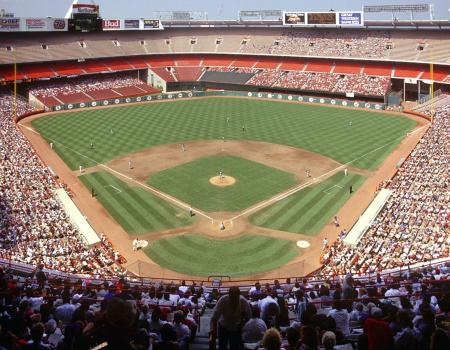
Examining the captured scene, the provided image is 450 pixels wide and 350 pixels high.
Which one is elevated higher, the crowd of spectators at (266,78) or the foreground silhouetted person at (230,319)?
the crowd of spectators at (266,78)

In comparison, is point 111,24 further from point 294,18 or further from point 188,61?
point 294,18

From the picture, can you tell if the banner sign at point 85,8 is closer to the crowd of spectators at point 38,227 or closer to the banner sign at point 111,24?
the banner sign at point 111,24

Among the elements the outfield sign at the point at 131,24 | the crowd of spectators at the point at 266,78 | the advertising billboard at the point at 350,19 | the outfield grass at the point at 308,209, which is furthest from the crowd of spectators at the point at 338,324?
the outfield sign at the point at 131,24

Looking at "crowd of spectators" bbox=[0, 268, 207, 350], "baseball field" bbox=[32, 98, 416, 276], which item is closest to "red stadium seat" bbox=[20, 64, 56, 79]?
"baseball field" bbox=[32, 98, 416, 276]

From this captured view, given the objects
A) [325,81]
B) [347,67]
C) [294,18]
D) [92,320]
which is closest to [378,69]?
[347,67]

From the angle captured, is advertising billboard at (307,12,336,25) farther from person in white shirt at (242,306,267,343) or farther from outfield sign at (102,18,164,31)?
person in white shirt at (242,306,267,343)
